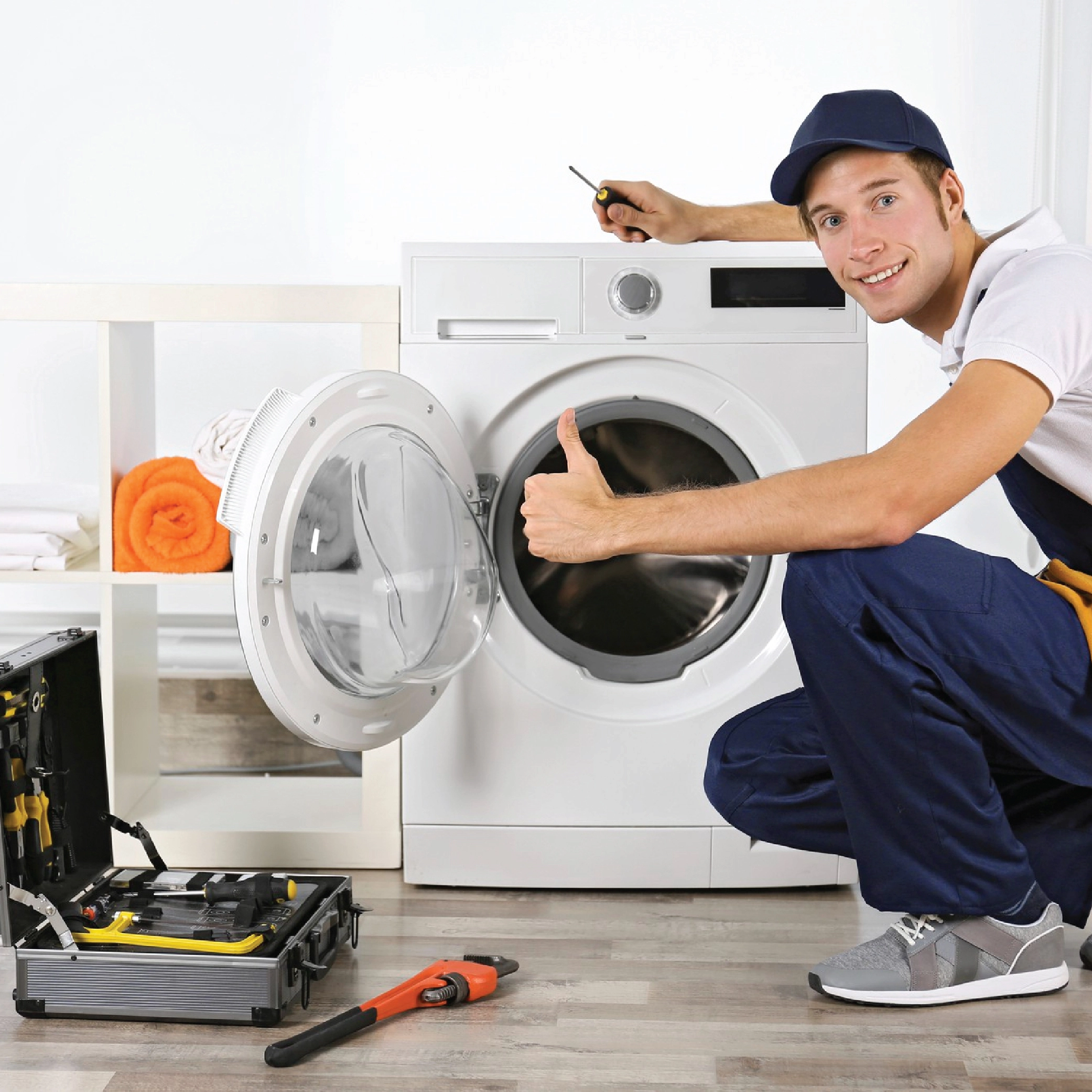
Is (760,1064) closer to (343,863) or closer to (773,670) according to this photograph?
(773,670)

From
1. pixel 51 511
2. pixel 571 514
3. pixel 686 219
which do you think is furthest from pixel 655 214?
pixel 51 511

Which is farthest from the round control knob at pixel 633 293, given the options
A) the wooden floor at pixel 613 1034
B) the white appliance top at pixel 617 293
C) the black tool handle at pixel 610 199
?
the wooden floor at pixel 613 1034

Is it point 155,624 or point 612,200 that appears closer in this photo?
point 612,200

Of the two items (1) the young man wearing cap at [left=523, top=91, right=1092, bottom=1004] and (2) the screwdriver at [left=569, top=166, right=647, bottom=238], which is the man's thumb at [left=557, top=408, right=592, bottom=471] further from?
(2) the screwdriver at [left=569, top=166, right=647, bottom=238]

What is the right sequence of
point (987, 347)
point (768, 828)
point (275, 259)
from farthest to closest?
point (275, 259) < point (768, 828) < point (987, 347)

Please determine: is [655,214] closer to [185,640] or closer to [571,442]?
[571,442]

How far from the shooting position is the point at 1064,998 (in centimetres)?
140

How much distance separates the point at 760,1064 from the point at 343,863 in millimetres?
815

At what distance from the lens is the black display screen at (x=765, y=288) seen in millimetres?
1737

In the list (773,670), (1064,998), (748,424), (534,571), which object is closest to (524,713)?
(534,571)

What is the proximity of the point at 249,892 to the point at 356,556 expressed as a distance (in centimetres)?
43

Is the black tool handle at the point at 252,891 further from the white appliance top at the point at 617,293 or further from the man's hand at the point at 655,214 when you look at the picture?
the man's hand at the point at 655,214

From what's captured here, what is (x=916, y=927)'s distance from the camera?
4.62 feet

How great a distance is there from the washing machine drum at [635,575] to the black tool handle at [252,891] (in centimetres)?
51
